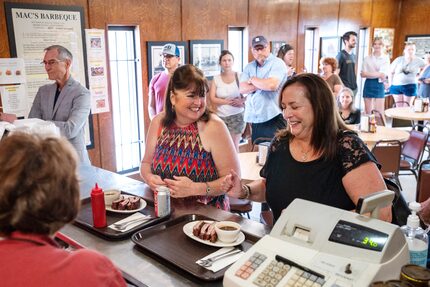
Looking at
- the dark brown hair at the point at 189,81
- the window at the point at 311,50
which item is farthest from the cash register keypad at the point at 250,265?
the window at the point at 311,50

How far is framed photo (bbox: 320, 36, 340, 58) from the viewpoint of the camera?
7.95 meters

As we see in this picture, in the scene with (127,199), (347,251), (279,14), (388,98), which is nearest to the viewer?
(347,251)

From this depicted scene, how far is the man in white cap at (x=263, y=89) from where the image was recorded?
4.65 meters

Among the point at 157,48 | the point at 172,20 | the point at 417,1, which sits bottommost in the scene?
the point at 157,48

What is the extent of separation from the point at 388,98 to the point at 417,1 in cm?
253

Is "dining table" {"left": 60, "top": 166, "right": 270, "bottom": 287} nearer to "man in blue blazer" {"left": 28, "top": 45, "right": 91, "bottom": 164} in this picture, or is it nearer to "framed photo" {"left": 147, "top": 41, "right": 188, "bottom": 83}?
"man in blue blazer" {"left": 28, "top": 45, "right": 91, "bottom": 164}

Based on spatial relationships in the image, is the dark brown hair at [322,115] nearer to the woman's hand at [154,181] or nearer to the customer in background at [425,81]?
the woman's hand at [154,181]

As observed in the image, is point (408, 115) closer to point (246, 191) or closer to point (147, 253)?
point (246, 191)

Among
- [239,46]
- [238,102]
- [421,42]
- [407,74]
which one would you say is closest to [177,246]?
[238,102]

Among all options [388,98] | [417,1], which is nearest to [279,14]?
[388,98]

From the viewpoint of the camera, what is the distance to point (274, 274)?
3.41 feet

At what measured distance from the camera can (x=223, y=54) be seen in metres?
5.02

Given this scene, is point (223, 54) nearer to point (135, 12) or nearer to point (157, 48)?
point (157, 48)

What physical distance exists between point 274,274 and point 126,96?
4.18 metres
